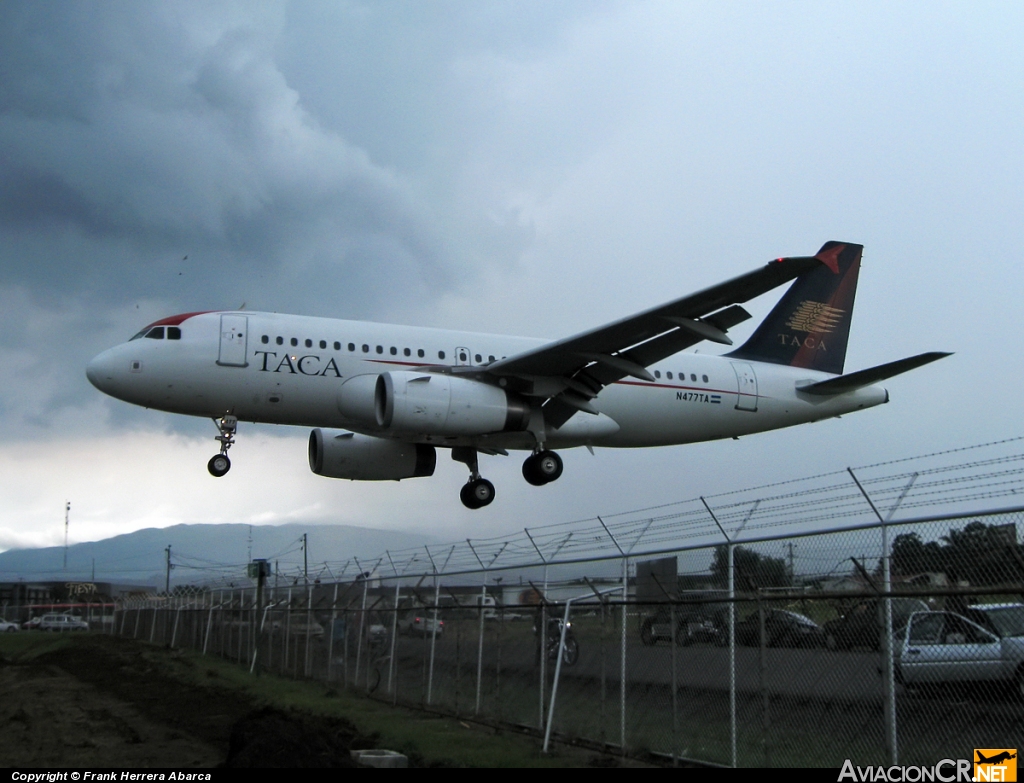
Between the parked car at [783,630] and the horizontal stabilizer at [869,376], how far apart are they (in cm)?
985

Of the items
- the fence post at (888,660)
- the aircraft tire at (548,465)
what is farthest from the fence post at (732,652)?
the aircraft tire at (548,465)

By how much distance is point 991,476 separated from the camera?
8211 mm

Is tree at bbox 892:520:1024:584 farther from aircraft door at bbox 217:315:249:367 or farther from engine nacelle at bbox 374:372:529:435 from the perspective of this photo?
aircraft door at bbox 217:315:249:367

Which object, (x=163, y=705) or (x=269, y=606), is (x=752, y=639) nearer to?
(x=163, y=705)

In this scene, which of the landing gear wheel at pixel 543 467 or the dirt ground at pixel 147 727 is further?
the landing gear wheel at pixel 543 467

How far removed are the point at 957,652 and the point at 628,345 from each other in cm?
1316

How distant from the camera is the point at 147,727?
15461mm

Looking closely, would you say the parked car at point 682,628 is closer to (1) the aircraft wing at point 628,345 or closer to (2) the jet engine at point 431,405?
(1) the aircraft wing at point 628,345

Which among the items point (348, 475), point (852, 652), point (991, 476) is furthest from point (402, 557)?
point (991, 476)

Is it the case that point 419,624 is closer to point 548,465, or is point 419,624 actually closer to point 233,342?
point 548,465

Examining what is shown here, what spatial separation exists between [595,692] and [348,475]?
14247 mm

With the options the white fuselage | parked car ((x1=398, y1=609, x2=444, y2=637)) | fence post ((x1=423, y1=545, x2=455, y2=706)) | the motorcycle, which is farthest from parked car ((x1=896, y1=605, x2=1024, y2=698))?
the white fuselage

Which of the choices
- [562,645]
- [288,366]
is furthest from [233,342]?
[562,645]

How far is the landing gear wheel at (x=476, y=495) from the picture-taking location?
2486 centimetres
